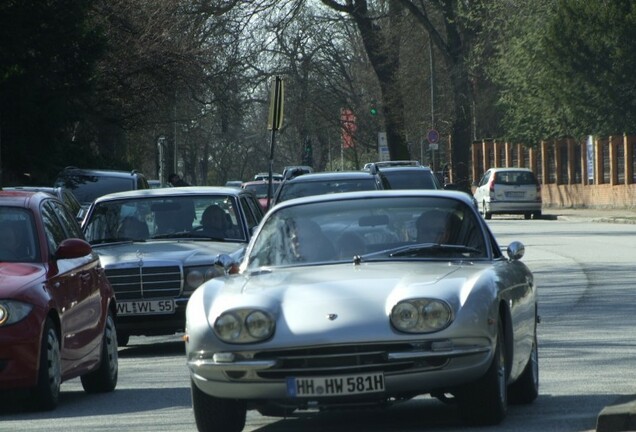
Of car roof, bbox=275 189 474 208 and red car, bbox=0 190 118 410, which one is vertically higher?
car roof, bbox=275 189 474 208

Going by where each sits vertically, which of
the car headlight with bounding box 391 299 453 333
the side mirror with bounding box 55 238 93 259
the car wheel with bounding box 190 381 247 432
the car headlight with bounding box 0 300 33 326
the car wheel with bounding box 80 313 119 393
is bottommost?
the car wheel with bounding box 80 313 119 393

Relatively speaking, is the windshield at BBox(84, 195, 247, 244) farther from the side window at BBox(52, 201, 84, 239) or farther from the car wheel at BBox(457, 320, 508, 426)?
the car wheel at BBox(457, 320, 508, 426)

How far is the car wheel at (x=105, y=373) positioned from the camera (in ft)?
38.3

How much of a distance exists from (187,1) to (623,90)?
1533 cm

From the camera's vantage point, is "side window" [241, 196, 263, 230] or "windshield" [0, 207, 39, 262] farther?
"side window" [241, 196, 263, 230]

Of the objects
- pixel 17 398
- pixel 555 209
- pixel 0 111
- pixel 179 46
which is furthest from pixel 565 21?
pixel 17 398

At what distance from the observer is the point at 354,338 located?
26.3 ft

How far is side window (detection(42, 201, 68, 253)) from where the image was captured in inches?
446

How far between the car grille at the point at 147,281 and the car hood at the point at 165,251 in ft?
0.34

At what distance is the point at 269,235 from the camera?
9633 millimetres

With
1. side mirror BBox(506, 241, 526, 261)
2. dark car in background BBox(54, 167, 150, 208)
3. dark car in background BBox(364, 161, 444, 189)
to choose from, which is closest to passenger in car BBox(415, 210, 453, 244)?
side mirror BBox(506, 241, 526, 261)

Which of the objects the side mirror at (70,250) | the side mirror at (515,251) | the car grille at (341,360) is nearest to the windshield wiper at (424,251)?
the side mirror at (515,251)

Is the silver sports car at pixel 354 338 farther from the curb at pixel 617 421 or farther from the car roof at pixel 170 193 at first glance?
the car roof at pixel 170 193

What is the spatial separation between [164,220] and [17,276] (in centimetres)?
571
